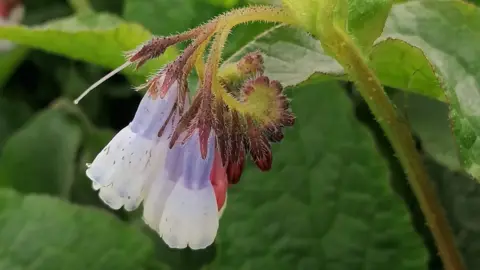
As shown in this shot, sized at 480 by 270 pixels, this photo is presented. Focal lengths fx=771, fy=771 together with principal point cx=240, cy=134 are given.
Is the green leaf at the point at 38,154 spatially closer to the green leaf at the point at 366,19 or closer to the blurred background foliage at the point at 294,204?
the blurred background foliage at the point at 294,204

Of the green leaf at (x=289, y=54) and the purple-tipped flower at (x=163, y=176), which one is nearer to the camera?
the purple-tipped flower at (x=163, y=176)

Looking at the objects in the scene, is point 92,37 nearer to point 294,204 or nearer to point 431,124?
point 294,204

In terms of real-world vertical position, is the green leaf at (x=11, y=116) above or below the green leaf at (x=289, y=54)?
below

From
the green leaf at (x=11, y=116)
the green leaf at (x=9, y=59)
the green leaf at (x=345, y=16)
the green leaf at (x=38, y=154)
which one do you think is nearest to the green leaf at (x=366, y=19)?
the green leaf at (x=345, y=16)

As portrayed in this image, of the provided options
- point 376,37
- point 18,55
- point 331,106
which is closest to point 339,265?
point 331,106

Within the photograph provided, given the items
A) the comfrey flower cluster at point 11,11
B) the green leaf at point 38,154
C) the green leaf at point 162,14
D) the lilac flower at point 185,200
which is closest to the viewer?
the lilac flower at point 185,200

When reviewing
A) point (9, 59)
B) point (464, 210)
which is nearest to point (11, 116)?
point (9, 59)
